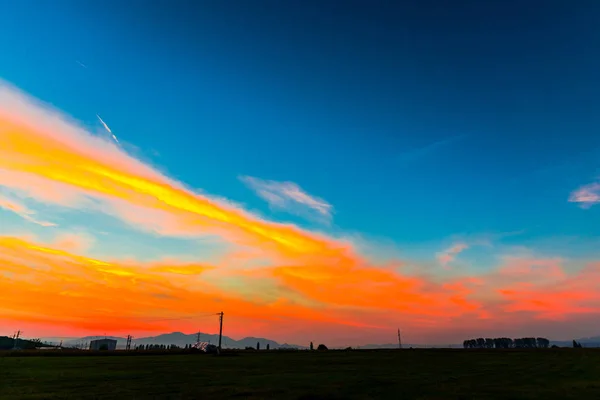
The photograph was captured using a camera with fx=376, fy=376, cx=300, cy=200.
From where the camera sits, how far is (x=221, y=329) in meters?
143

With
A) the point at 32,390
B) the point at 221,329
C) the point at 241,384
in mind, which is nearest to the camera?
the point at 32,390

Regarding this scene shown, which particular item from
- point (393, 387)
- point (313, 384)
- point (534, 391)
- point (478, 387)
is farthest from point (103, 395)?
point (534, 391)

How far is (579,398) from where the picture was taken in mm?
27188

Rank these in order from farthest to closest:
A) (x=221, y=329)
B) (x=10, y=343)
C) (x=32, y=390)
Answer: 1. (x=10, y=343)
2. (x=221, y=329)
3. (x=32, y=390)

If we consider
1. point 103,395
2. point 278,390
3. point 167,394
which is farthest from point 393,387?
point 103,395

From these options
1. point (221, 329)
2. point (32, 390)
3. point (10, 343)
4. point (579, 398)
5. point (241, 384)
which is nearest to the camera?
point (579, 398)

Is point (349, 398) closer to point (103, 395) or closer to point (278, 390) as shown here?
point (278, 390)

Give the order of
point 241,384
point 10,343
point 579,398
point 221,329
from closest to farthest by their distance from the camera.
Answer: point 579,398, point 241,384, point 221,329, point 10,343

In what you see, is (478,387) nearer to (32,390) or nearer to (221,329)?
(32,390)

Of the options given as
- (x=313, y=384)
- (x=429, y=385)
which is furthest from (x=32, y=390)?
(x=429, y=385)

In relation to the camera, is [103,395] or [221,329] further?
[221,329]

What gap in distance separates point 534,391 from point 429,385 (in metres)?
8.38

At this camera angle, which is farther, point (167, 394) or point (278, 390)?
→ point (278, 390)

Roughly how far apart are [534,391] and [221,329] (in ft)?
415
